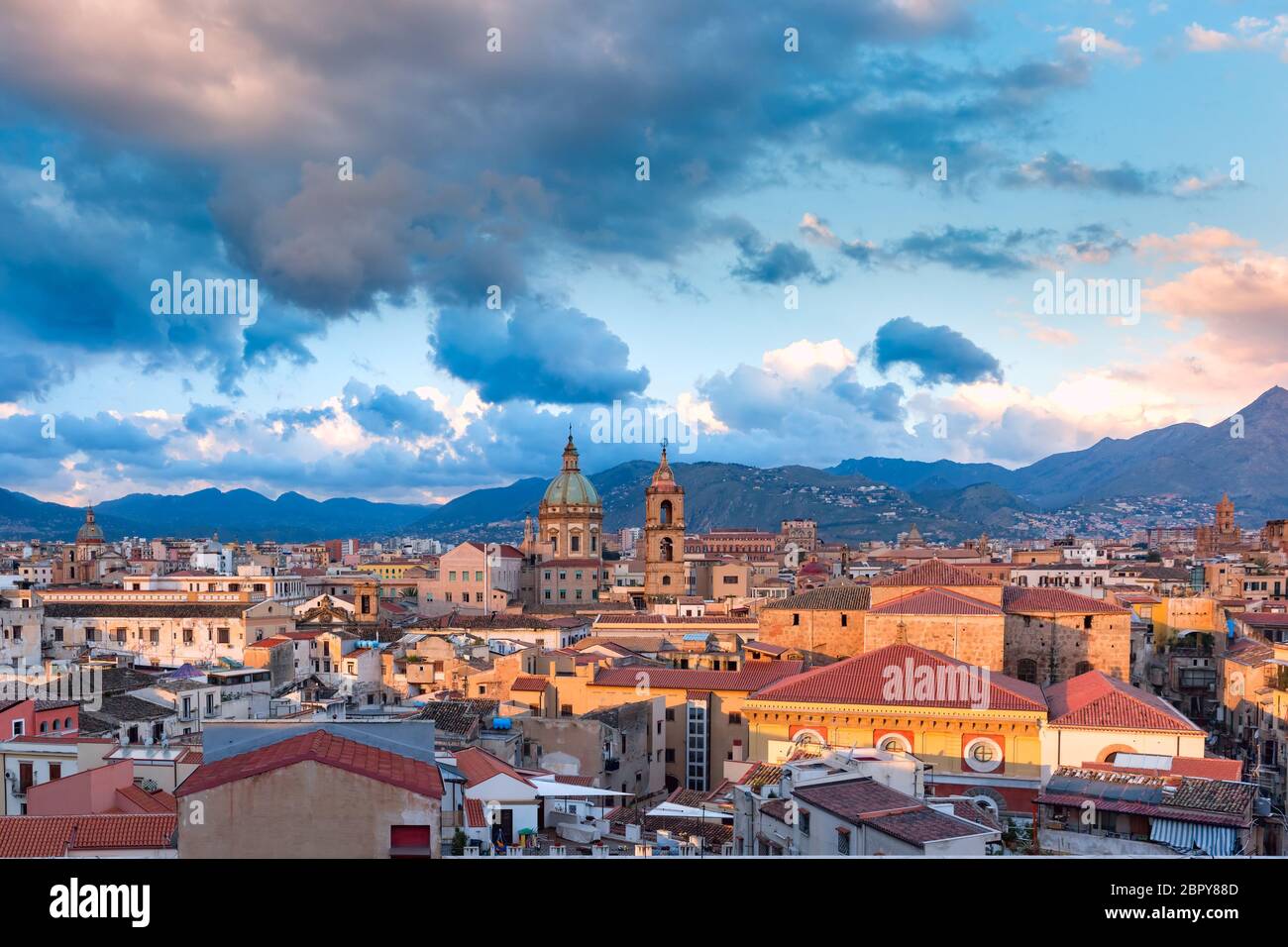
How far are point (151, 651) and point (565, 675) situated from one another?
2302 centimetres

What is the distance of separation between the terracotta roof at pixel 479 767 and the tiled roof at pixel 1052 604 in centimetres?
1854

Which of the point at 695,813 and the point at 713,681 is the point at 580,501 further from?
the point at 695,813

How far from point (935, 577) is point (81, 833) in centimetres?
2621

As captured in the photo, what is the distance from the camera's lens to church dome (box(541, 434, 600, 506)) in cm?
8119

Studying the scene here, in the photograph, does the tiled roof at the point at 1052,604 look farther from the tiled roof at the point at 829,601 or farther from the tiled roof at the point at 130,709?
the tiled roof at the point at 130,709

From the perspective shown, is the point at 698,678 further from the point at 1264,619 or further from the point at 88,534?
the point at 88,534

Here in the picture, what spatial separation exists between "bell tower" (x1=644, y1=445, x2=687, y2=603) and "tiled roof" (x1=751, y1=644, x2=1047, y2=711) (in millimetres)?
40776

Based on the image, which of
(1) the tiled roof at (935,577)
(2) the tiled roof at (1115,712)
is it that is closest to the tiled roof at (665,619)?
(1) the tiled roof at (935,577)

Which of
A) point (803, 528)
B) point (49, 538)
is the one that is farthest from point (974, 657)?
point (49, 538)

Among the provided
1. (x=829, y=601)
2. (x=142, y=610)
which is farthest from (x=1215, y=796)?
(x=142, y=610)

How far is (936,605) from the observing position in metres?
33.0

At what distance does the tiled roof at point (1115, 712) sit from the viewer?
23.9 metres

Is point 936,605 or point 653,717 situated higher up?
point 936,605

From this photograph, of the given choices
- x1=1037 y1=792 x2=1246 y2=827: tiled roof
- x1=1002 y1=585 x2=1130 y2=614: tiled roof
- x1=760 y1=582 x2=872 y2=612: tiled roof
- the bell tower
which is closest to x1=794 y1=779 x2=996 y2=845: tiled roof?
x1=1037 y1=792 x2=1246 y2=827: tiled roof
